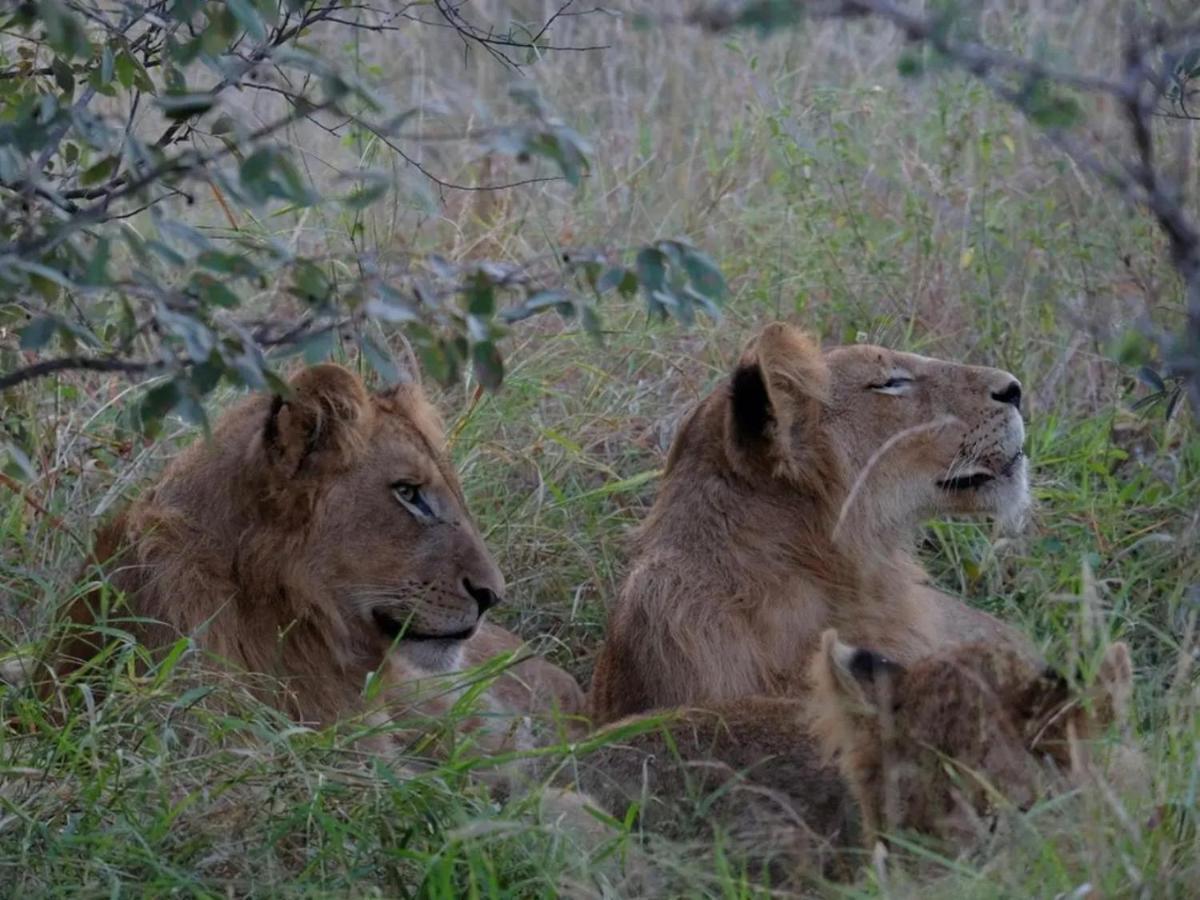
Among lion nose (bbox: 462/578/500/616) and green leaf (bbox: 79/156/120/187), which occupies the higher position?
green leaf (bbox: 79/156/120/187)

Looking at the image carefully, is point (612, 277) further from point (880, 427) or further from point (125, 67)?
point (880, 427)

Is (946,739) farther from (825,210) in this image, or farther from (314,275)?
(825,210)

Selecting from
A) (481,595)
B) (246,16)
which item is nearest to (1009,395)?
(481,595)

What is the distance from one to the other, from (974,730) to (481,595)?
5.11 ft

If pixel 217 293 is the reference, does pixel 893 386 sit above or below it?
below

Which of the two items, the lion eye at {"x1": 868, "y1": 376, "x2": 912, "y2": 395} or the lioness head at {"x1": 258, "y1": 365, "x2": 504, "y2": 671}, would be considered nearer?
the lioness head at {"x1": 258, "y1": 365, "x2": 504, "y2": 671}

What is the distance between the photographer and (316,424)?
175 inches

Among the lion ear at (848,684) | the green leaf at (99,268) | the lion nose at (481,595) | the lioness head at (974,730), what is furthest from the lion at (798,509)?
the green leaf at (99,268)

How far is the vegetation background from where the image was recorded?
3582 millimetres

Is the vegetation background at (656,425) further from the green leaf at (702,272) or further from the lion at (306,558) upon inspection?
the green leaf at (702,272)

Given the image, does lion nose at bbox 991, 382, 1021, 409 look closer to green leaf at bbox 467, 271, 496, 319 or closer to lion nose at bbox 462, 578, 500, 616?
lion nose at bbox 462, 578, 500, 616

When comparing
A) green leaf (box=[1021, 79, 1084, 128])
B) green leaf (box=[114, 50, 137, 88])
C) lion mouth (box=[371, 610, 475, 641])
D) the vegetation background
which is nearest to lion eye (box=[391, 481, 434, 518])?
lion mouth (box=[371, 610, 475, 641])

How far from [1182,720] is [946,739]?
93cm

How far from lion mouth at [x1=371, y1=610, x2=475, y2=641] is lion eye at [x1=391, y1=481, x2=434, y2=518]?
9.7 inches
